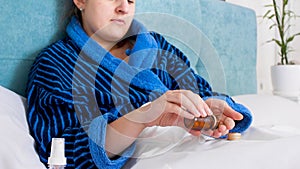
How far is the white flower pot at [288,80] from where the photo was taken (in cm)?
227

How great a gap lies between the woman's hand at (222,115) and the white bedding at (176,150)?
0.07 ft

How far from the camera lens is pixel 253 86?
1.99 metres

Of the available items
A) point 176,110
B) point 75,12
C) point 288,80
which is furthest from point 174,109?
point 288,80

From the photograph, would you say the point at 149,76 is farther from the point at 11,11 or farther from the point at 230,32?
the point at 230,32

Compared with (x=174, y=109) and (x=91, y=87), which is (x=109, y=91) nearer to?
(x=91, y=87)

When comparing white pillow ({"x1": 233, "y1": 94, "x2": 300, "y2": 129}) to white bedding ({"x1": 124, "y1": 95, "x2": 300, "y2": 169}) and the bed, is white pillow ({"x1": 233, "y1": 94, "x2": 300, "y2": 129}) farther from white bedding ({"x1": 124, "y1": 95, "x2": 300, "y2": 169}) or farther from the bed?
white bedding ({"x1": 124, "y1": 95, "x2": 300, "y2": 169})

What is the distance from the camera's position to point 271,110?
1453 mm

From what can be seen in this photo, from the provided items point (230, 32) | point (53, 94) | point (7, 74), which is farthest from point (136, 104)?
point (230, 32)

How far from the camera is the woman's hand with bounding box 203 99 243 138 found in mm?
953

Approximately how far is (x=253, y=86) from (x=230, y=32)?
0.93 ft

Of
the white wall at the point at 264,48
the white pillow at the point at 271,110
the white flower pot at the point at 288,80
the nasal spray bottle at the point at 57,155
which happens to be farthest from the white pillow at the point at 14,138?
the white wall at the point at 264,48

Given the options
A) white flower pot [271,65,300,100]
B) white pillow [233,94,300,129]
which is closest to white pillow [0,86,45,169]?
white pillow [233,94,300,129]

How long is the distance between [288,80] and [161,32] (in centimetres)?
137

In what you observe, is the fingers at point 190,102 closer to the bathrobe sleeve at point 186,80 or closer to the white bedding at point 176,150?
the white bedding at point 176,150
